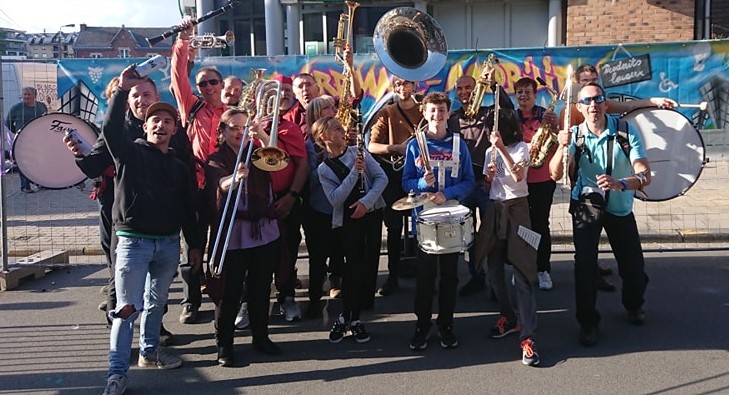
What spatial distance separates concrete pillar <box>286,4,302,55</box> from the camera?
15781 mm

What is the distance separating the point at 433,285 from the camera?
4750 millimetres

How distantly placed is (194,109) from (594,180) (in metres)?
3.18

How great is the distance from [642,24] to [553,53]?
19.9ft

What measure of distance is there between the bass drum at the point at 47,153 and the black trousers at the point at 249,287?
100 inches

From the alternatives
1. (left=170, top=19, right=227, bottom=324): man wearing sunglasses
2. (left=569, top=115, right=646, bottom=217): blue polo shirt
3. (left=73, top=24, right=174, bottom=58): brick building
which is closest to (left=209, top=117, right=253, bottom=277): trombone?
(left=170, top=19, right=227, bottom=324): man wearing sunglasses

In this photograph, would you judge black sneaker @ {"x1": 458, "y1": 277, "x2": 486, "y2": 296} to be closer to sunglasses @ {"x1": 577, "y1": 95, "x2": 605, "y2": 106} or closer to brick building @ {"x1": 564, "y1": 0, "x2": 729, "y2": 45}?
sunglasses @ {"x1": 577, "y1": 95, "x2": 605, "y2": 106}

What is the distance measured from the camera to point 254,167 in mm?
4637

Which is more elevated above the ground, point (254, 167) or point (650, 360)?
point (254, 167)

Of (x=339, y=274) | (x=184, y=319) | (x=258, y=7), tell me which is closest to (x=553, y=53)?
(x=339, y=274)

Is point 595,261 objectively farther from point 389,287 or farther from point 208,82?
point 208,82

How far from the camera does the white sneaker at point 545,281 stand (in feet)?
20.0

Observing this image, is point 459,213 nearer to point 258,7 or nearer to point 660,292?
point 660,292

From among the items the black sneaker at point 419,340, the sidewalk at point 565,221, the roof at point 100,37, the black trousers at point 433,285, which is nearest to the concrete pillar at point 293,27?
the sidewalk at point 565,221

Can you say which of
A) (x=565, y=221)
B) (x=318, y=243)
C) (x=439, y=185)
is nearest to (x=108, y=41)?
(x=565, y=221)
